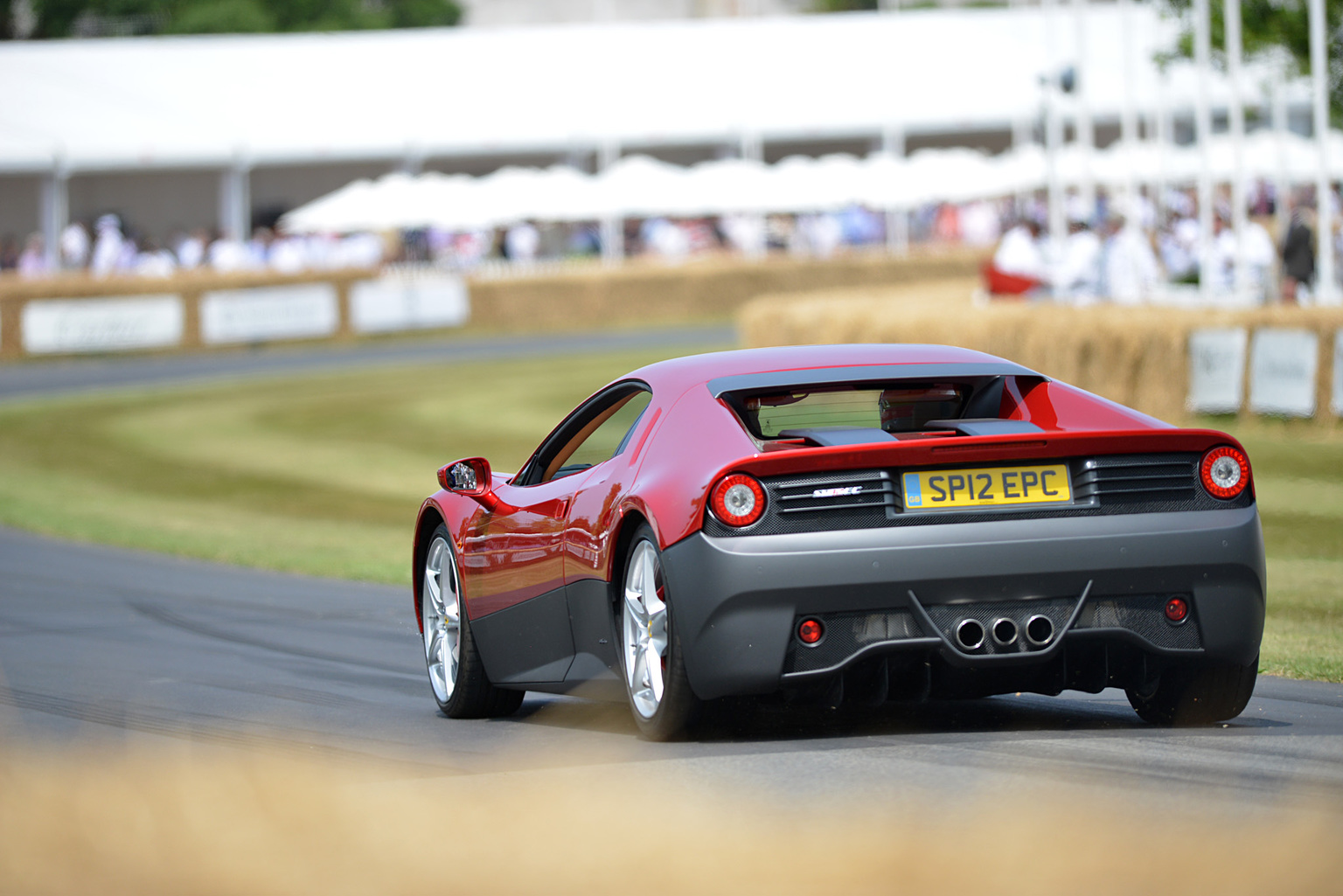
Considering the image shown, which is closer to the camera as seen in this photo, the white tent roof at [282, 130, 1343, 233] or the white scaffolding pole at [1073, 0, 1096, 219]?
the white scaffolding pole at [1073, 0, 1096, 219]

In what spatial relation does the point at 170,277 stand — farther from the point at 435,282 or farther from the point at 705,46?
the point at 705,46

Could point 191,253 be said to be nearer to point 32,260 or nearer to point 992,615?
point 32,260

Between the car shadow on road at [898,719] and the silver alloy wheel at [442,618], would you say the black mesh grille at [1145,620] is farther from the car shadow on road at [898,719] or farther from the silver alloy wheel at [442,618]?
the silver alloy wheel at [442,618]

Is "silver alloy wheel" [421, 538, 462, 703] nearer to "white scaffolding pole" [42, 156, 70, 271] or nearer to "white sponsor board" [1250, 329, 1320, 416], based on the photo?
"white sponsor board" [1250, 329, 1320, 416]

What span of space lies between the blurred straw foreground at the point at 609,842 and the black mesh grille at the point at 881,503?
2.77 feet

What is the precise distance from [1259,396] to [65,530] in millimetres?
10929

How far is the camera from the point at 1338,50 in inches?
1126

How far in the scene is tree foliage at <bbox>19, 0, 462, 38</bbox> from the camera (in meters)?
85.8

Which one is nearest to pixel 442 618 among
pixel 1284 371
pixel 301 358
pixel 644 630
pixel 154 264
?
pixel 644 630

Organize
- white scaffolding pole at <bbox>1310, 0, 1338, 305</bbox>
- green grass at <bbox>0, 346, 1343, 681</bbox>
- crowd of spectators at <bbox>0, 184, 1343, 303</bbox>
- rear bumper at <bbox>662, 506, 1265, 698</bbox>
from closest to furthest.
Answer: rear bumper at <bbox>662, 506, 1265, 698</bbox>
green grass at <bbox>0, 346, 1343, 681</bbox>
white scaffolding pole at <bbox>1310, 0, 1338, 305</bbox>
crowd of spectators at <bbox>0, 184, 1343, 303</bbox>

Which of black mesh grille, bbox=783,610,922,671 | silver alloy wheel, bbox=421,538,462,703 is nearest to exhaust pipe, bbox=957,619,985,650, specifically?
black mesh grille, bbox=783,610,922,671

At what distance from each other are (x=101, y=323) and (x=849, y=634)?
109 feet

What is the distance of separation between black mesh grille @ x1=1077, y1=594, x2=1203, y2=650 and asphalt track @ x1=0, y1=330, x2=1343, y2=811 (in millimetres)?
316

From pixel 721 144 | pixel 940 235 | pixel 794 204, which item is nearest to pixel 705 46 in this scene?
pixel 721 144
